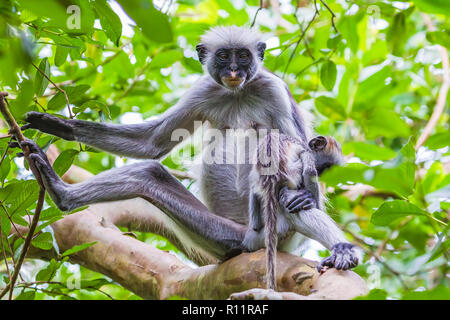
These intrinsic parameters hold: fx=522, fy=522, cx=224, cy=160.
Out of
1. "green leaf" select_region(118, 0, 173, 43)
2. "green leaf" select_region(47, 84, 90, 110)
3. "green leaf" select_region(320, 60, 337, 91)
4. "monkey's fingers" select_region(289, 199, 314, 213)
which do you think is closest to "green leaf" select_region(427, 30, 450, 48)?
"green leaf" select_region(320, 60, 337, 91)

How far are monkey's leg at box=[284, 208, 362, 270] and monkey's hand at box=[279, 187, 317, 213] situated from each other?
5 centimetres

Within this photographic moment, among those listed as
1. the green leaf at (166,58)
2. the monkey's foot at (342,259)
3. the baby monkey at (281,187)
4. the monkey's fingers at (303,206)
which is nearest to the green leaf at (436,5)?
the monkey's foot at (342,259)

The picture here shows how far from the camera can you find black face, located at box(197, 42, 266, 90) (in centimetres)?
459

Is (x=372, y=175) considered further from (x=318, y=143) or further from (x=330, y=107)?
(x=330, y=107)

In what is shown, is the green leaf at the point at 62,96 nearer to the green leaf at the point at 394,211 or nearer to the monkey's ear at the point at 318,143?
the monkey's ear at the point at 318,143

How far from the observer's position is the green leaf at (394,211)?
220cm

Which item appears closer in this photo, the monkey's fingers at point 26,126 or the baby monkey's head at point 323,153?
the monkey's fingers at point 26,126

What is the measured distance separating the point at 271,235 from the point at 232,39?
2.23 metres

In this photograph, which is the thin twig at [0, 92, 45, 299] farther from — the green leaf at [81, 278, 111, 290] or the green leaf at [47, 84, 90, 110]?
the green leaf at [81, 278, 111, 290]

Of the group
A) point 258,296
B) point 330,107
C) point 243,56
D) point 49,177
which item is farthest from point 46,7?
point 330,107

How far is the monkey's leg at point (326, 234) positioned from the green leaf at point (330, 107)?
1792mm

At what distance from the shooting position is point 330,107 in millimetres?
5398
